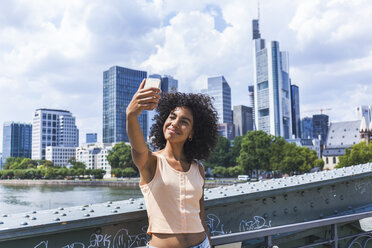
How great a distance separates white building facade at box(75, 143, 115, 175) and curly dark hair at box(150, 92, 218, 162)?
148 m

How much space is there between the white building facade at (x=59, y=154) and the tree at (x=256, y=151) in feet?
464

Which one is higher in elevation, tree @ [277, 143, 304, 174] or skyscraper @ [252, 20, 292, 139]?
skyscraper @ [252, 20, 292, 139]

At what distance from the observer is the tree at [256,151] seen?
5841cm

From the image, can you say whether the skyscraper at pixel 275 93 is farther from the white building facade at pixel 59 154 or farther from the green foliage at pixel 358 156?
the green foliage at pixel 358 156

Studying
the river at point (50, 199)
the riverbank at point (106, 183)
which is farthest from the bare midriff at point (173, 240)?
the riverbank at point (106, 183)

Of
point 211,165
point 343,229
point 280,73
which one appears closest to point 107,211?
point 343,229

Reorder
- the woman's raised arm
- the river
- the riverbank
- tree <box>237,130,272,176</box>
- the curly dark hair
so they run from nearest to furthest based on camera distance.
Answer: the woman's raised arm, the curly dark hair, the river, tree <box>237,130,272,176</box>, the riverbank

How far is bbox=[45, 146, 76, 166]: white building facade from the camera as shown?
18162cm

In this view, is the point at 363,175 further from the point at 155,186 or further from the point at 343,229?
the point at 155,186

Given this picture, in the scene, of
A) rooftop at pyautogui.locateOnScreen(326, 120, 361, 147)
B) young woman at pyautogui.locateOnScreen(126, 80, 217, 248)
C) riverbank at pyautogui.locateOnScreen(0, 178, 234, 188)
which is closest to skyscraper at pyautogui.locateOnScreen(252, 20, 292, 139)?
rooftop at pyautogui.locateOnScreen(326, 120, 361, 147)

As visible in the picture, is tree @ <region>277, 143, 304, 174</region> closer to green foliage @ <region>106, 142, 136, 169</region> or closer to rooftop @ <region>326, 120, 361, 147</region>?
green foliage @ <region>106, 142, 136, 169</region>

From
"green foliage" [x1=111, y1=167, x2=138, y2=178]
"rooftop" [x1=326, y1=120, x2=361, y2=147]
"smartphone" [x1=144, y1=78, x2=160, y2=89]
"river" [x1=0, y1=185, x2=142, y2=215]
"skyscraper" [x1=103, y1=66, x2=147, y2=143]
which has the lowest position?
"river" [x1=0, y1=185, x2=142, y2=215]

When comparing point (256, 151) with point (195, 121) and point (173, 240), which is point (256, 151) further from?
point (173, 240)

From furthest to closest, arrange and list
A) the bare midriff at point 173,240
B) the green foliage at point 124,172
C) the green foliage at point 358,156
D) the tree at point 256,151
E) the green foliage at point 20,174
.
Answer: the green foliage at point 20,174 < the green foliage at point 124,172 < the tree at point 256,151 < the green foliage at point 358,156 < the bare midriff at point 173,240
